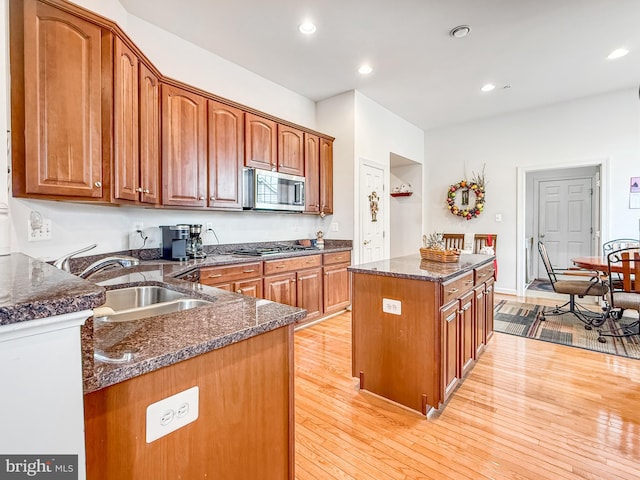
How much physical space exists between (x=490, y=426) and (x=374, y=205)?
3150mm

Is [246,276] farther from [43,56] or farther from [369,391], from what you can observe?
[43,56]

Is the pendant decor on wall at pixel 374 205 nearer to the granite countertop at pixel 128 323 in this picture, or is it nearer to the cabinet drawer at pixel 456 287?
the cabinet drawer at pixel 456 287

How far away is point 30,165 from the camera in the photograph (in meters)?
1.60

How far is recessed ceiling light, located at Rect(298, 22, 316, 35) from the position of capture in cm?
277

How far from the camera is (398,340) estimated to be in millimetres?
2037

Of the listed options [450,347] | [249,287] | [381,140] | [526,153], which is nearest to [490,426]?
[450,347]

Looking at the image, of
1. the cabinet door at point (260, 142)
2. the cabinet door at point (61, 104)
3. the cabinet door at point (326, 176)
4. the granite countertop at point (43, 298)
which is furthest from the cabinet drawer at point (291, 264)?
→ the granite countertop at point (43, 298)

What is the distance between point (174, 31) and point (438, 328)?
3.42m

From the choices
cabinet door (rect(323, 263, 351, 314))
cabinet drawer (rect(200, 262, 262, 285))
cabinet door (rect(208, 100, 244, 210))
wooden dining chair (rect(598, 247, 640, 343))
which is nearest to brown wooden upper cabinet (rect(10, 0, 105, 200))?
cabinet drawer (rect(200, 262, 262, 285))

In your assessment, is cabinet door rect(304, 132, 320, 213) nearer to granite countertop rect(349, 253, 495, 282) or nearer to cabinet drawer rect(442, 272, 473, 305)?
granite countertop rect(349, 253, 495, 282)

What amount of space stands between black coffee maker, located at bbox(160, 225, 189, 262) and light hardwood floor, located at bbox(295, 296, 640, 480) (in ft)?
4.64

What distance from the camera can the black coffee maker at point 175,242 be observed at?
8.89 ft

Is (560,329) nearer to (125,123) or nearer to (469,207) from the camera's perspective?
(469,207)

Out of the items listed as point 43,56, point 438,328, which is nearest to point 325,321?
point 438,328
